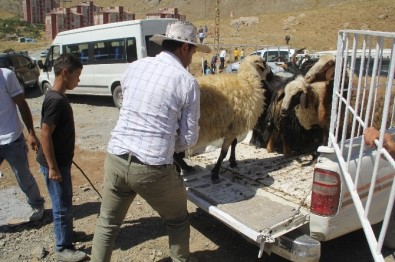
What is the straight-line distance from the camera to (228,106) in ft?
15.2

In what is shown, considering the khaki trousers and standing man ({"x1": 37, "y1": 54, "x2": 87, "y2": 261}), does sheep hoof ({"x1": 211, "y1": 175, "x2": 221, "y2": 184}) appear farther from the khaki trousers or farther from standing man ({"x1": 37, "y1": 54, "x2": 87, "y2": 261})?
standing man ({"x1": 37, "y1": 54, "x2": 87, "y2": 261})

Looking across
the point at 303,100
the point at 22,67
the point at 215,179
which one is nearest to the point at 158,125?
the point at 215,179

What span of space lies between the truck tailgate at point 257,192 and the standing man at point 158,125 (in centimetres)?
70

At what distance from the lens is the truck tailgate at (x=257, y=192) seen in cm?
326

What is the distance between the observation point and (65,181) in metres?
3.76

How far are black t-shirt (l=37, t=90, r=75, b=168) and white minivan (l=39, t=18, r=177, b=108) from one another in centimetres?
744

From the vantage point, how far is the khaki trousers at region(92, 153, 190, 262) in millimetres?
2859

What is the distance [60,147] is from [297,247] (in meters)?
2.34

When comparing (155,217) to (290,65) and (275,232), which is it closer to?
(275,232)

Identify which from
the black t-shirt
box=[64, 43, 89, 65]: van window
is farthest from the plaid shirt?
box=[64, 43, 89, 65]: van window

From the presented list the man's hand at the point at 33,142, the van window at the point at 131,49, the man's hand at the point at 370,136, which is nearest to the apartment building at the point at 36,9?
the van window at the point at 131,49

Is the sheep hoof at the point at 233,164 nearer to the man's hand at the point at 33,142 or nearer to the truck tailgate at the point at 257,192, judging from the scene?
the truck tailgate at the point at 257,192

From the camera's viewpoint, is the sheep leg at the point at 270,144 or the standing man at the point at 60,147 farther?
the sheep leg at the point at 270,144

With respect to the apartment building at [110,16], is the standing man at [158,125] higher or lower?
lower
